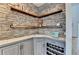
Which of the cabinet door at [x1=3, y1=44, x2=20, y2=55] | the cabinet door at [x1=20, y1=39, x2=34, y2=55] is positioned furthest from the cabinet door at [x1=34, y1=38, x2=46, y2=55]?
the cabinet door at [x1=3, y1=44, x2=20, y2=55]

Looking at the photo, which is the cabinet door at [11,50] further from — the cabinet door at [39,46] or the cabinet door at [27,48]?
the cabinet door at [39,46]

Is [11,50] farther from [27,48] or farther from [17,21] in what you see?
[17,21]

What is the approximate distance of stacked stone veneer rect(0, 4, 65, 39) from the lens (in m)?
1.34

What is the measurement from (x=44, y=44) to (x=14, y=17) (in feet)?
1.65

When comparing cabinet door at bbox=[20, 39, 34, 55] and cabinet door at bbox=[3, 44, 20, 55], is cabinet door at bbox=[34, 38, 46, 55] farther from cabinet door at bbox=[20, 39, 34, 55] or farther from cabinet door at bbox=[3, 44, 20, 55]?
cabinet door at bbox=[3, 44, 20, 55]

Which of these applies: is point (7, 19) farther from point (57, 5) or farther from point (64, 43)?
point (64, 43)

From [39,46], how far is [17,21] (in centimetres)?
42

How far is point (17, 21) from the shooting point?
1.40m

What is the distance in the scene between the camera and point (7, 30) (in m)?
1.36

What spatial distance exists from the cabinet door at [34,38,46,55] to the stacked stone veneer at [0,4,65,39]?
115mm

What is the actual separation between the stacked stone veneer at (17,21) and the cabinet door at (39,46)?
115mm

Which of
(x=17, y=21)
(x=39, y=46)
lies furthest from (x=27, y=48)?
(x=17, y=21)
